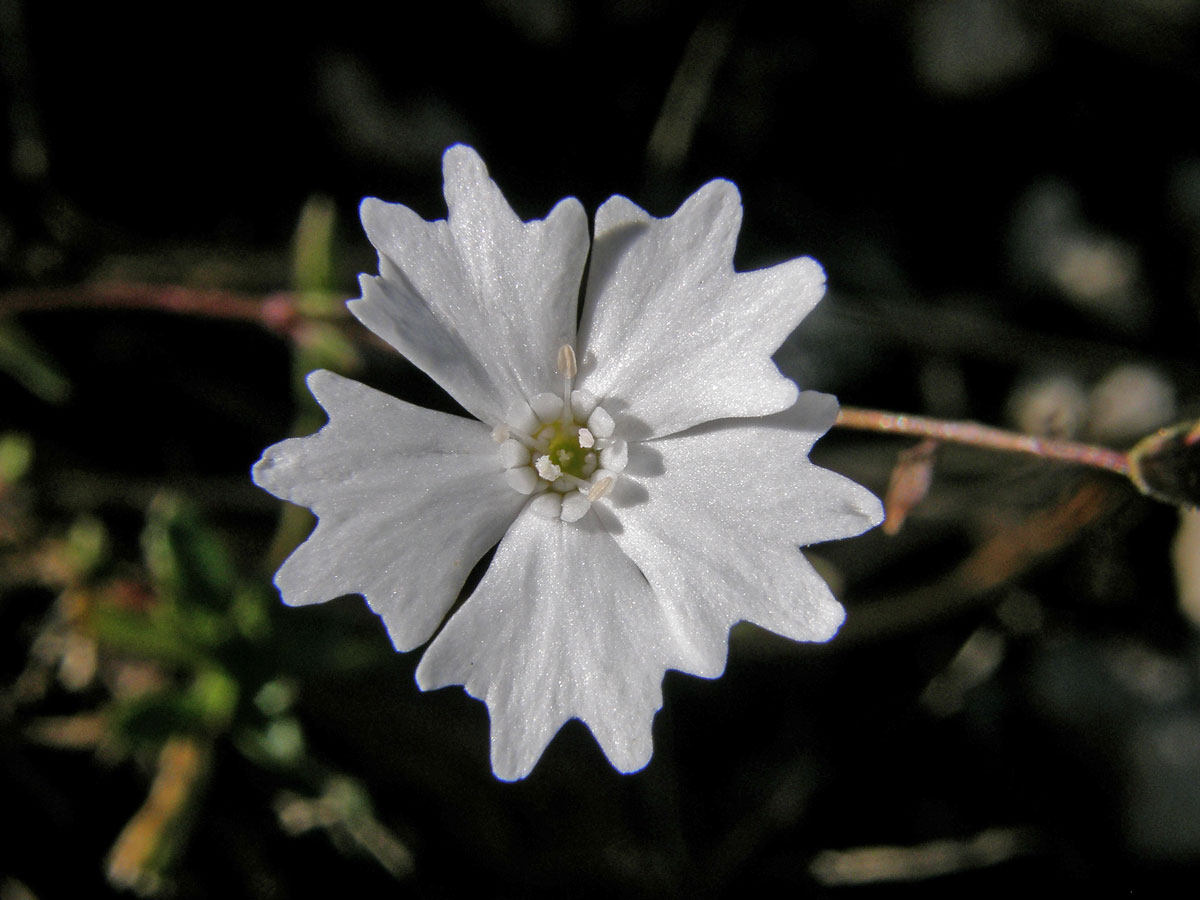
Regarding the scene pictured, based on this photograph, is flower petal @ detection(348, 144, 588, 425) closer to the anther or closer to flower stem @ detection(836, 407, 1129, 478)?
the anther

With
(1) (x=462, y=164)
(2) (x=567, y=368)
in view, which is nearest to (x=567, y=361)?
(2) (x=567, y=368)

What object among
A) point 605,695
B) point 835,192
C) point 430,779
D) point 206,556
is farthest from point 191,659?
point 835,192

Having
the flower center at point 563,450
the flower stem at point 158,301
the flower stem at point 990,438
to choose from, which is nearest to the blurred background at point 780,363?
the flower stem at point 158,301

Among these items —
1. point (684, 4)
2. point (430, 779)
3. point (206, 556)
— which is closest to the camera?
point (206, 556)

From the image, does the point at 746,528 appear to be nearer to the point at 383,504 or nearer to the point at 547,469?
the point at 547,469

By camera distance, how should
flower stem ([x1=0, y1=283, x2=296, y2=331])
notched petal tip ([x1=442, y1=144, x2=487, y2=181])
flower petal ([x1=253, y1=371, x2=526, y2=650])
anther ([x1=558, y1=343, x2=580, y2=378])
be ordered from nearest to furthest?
1. flower petal ([x1=253, y1=371, x2=526, y2=650])
2. notched petal tip ([x1=442, y1=144, x2=487, y2=181])
3. anther ([x1=558, y1=343, x2=580, y2=378])
4. flower stem ([x1=0, y1=283, x2=296, y2=331])

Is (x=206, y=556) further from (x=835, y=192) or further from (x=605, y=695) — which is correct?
(x=835, y=192)

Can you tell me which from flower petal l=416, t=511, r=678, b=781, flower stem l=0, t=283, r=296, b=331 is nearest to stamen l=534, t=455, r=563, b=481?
flower petal l=416, t=511, r=678, b=781

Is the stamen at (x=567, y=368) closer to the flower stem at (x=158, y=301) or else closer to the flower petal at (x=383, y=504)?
the flower petal at (x=383, y=504)
